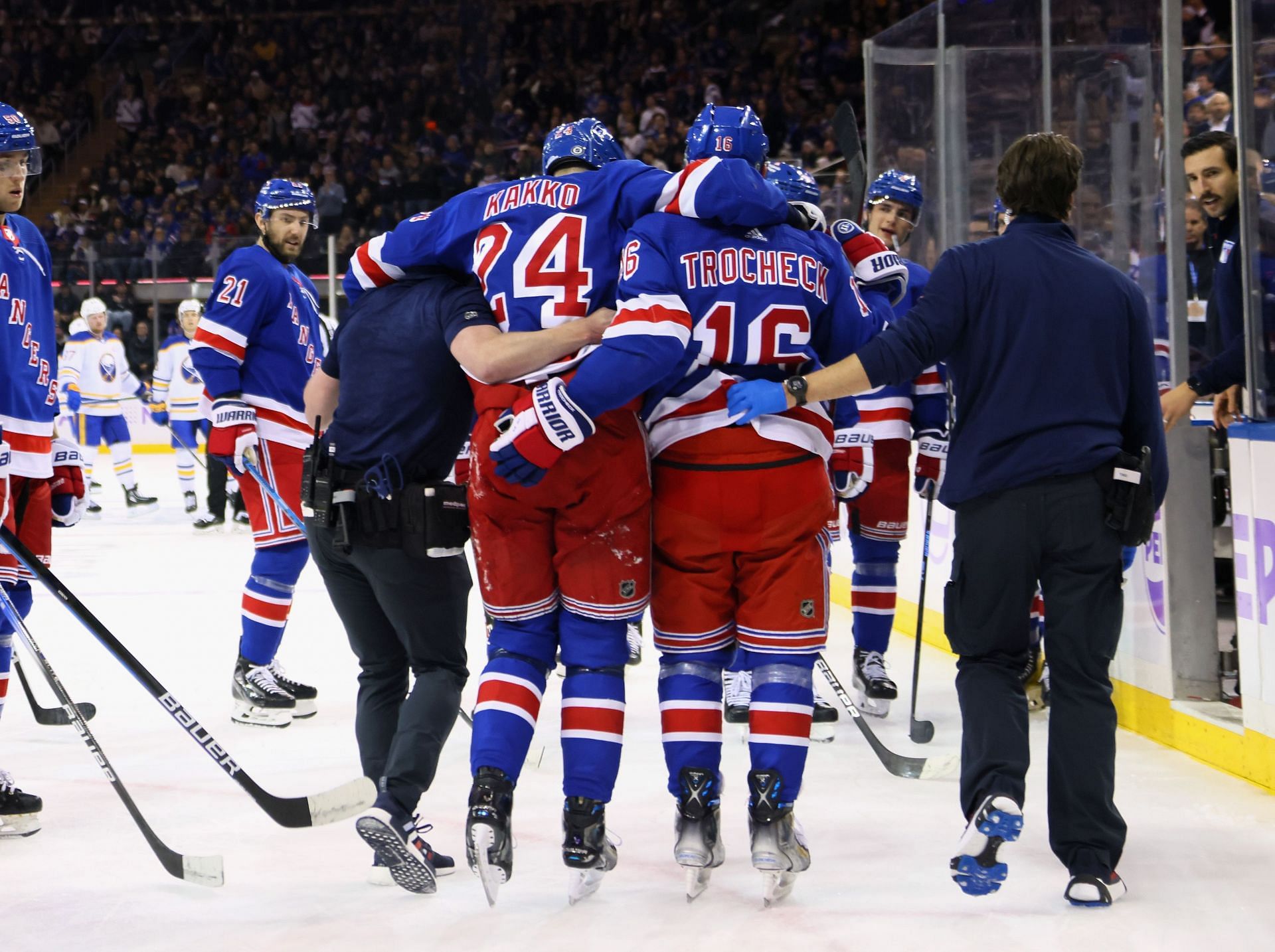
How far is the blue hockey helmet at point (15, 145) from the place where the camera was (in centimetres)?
280

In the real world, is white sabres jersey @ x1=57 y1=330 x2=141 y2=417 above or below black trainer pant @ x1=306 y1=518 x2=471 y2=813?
above

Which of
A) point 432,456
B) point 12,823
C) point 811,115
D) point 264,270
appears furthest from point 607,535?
point 811,115

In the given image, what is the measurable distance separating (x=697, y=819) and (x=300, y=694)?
194 cm

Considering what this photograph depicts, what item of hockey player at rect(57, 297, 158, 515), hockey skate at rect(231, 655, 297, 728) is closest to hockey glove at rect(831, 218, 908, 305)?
hockey skate at rect(231, 655, 297, 728)

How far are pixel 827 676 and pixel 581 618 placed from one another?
0.87 meters

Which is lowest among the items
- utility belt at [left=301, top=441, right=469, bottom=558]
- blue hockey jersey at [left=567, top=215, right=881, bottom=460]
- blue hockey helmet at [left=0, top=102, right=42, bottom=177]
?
utility belt at [left=301, top=441, right=469, bottom=558]

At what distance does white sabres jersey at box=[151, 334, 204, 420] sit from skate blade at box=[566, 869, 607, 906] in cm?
753

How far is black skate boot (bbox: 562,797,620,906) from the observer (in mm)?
2258

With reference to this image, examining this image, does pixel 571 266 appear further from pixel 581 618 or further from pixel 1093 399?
pixel 1093 399

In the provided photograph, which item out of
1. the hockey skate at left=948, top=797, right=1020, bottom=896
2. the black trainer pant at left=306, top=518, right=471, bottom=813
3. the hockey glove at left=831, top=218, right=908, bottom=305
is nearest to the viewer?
the hockey skate at left=948, top=797, right=1020, bottom=896

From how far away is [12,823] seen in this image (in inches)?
110

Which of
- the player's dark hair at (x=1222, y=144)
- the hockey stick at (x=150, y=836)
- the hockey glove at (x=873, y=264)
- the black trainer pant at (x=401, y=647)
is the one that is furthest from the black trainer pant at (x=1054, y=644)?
the player's dark hair at (x=1222, y=144)

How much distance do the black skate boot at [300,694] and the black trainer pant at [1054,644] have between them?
217cm

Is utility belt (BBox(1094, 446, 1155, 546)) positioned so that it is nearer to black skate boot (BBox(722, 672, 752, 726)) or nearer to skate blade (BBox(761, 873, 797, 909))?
skate blade (BBox(761, 873, 797, 909))
